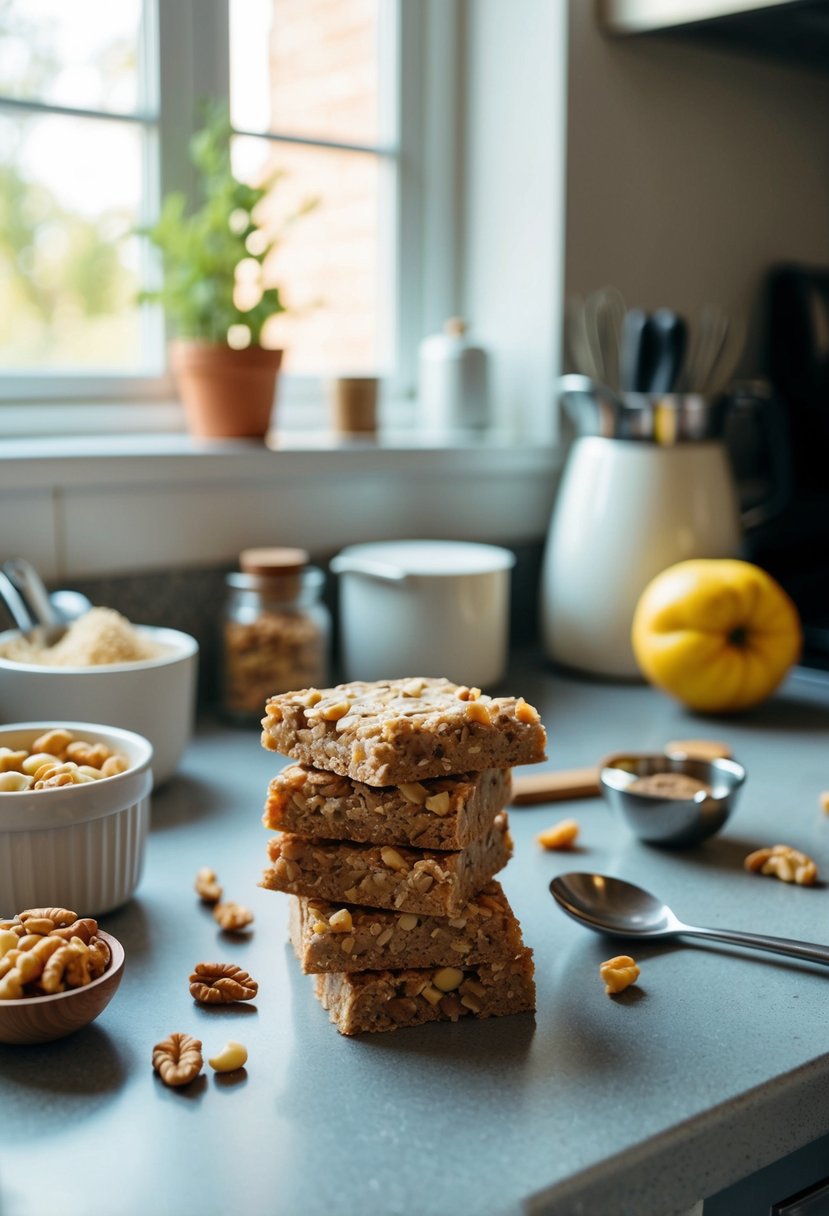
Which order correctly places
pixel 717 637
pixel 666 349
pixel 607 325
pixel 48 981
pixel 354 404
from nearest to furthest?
pixel 48 981
pixel 717 637
pixel 666 349
pixel 354 404
pixel 607 325

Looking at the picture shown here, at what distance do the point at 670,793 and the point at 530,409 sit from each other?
73 cm

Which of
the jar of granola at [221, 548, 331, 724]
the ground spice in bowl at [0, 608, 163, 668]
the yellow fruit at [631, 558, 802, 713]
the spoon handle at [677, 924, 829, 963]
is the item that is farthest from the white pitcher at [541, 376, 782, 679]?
the spoon handle at [677, 924, 829, 963]

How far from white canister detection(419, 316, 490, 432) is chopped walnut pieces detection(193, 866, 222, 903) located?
817mm

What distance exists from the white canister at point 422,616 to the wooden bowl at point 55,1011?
26.0 inches

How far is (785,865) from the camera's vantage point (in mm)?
868

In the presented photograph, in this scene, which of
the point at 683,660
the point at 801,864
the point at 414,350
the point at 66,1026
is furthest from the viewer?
the point at 414,350

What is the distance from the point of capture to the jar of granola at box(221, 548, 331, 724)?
121cm

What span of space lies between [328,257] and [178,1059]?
119cm

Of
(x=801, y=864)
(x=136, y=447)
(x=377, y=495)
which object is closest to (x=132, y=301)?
(x=136, y=447)

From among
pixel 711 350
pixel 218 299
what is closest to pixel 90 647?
pixel 218 299

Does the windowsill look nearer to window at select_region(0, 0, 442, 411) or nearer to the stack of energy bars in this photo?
window at select_region(0, 0, 442, 411)

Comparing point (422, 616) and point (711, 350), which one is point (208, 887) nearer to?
point (422, 616)

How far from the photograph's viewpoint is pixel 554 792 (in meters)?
1.02

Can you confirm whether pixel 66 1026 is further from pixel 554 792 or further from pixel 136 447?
pixel 136 447
